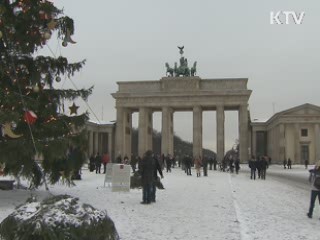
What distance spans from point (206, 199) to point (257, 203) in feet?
5.66

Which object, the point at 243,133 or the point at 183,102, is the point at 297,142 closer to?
the point at 243,133

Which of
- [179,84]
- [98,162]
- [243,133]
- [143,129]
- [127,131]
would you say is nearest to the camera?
[98,162]

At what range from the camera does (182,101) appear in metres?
84.2

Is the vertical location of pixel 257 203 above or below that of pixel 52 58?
below

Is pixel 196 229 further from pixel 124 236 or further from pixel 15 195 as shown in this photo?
pixel 15 195

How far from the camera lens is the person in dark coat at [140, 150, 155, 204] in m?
16.1

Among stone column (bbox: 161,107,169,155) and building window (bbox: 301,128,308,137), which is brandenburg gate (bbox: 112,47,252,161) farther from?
building window (bbox: 301,128,308,137)

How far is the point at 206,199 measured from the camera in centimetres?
1766

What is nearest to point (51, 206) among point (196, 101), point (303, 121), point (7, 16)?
point (7, 16)

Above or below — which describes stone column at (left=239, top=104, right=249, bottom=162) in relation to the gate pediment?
below

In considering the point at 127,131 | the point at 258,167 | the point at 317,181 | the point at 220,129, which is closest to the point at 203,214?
the point at 317,181

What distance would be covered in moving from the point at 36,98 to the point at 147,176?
164 inches

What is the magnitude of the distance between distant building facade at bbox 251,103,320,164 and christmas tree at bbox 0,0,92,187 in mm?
73527

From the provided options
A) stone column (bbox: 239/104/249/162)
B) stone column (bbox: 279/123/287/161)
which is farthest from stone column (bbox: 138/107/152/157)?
stone column (bbox: 279/123/287/161)
